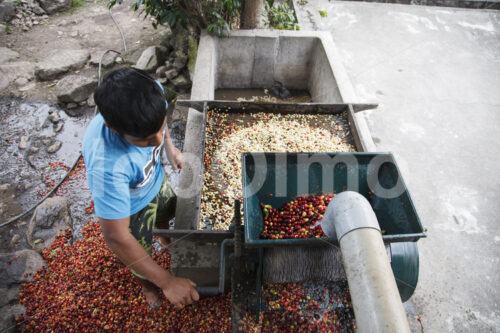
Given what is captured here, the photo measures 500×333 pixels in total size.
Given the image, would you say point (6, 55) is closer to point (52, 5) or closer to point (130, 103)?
point (52, 5)

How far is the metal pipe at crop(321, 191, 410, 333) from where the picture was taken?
1070 millimetres

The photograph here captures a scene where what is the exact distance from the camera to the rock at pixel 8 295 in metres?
2.64

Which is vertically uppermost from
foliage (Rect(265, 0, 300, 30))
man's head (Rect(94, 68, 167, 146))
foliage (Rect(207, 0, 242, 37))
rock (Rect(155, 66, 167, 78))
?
man's head (Rect(94, 68, 167, 146))

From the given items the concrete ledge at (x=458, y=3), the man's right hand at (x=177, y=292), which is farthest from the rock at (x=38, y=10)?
the concrete ledge at (x=458, y=3)

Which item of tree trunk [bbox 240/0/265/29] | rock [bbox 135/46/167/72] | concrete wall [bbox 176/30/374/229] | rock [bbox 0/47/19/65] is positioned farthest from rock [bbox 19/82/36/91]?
tree trunk [bbox 240/0/265/29]

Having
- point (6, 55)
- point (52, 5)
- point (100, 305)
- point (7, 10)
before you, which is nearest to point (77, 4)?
point (52, 5)

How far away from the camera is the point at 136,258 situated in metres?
1.64

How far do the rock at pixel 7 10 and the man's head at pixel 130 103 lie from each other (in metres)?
7.60

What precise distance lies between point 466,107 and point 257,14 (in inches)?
156

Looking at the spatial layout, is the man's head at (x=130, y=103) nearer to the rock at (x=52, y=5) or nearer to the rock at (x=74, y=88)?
the rock at (x=74, y=88)

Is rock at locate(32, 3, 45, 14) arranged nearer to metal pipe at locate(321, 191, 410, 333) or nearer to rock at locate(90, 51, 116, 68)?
rock at locate(90, 51, 116, 68)

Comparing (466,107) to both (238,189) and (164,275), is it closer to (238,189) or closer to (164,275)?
(238,189)

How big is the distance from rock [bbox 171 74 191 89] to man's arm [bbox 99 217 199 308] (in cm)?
393

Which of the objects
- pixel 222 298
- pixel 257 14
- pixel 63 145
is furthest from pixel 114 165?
pixel 257 14
